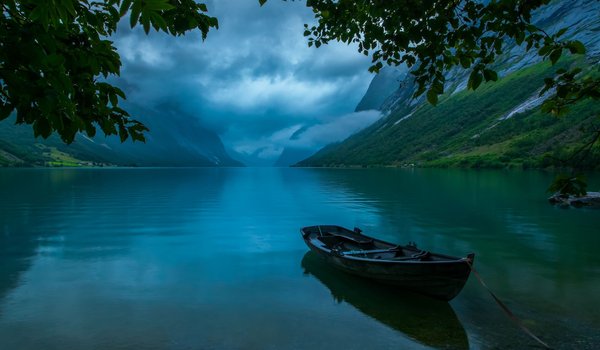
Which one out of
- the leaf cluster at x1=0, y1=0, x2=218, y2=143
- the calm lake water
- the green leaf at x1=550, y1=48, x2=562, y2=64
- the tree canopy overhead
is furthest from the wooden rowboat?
the leaf cluster at x1=0, y1=0, x2=218, y2=143

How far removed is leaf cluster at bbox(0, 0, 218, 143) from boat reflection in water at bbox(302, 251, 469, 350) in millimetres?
13847

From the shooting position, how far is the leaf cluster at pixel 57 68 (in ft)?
11.2

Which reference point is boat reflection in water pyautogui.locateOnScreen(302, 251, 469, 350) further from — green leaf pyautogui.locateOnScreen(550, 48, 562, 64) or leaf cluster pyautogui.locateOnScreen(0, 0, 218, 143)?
leaf cluster pyautogui.locateOnScreen(0, 0, 218, 143)

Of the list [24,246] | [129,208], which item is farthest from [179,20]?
[129,208]

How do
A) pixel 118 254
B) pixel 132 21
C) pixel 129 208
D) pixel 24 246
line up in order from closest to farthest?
pixel 132 21 < pixel 118 254 < pixel 24 246 < pixel 129 208

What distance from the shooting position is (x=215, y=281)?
75.4 ft

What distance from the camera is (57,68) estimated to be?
4016 millimetres

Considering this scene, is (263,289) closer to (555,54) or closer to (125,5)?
(555,54)

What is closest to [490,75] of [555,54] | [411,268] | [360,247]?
[555,54]

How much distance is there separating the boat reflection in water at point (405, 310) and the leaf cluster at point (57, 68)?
13847 mm

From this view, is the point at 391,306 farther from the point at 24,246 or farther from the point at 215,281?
the point at 24,246

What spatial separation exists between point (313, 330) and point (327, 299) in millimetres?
3816

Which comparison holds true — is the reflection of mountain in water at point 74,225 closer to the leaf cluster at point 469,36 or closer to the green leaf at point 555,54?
the leaf cluster at point 469,36

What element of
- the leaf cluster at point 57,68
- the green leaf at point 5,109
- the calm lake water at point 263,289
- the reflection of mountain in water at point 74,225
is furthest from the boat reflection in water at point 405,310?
the reflection of mountain in water at point 74,225
